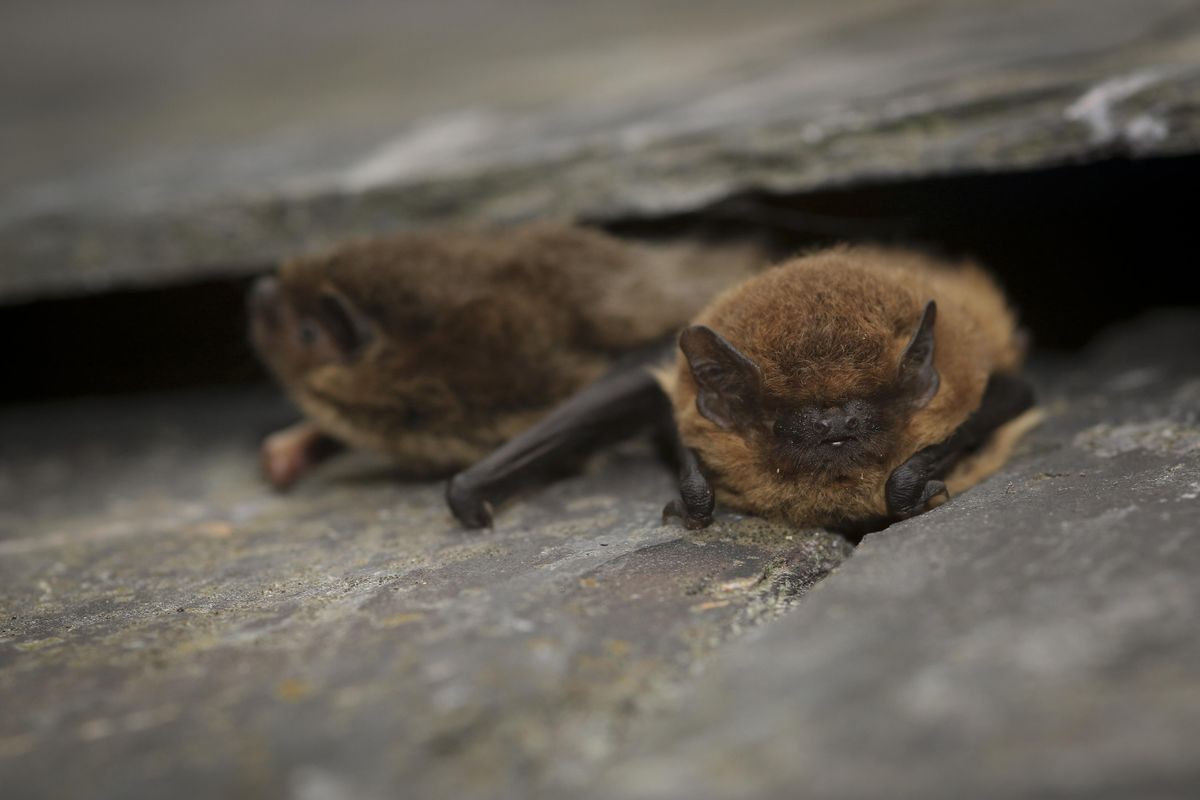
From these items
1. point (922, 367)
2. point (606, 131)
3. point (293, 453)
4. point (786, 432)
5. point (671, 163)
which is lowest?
point (293, 453)

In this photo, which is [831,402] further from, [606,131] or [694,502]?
[606,131]

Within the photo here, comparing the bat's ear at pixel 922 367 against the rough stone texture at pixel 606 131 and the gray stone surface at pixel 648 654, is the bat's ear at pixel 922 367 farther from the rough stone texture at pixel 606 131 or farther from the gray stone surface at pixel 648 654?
the rough stone texture at pixel 606 131

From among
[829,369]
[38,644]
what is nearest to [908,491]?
[829,369]

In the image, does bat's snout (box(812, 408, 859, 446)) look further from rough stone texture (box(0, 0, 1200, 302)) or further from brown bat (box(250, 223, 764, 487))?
rough stone texture (box(0, 0, 1200, 302))

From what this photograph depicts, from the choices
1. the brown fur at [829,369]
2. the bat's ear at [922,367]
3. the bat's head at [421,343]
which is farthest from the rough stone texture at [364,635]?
the bat's ear at [922,367]

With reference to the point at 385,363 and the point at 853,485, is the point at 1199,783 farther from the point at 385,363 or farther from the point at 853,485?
the point at 385,363

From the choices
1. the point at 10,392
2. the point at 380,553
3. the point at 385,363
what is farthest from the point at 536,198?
the point at 10,392

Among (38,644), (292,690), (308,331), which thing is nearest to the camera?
(292,690)

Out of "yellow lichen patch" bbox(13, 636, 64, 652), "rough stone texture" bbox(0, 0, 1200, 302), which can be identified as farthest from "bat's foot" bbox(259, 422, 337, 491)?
"yellow lichen patch" bbox(13, 636, 64, 652)
